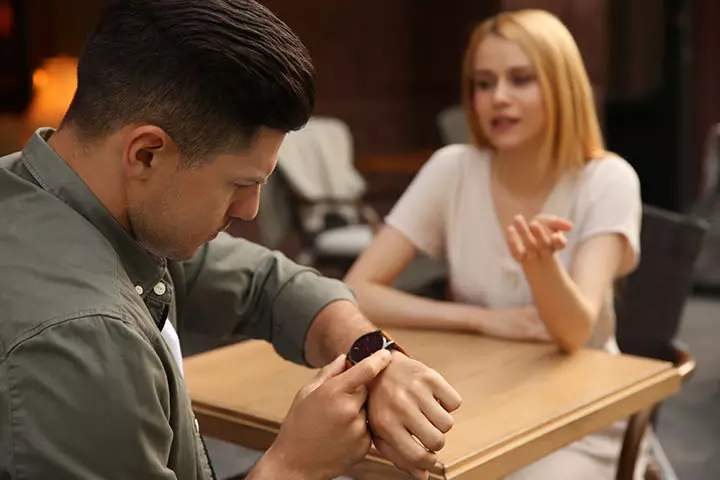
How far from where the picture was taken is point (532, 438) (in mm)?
1486

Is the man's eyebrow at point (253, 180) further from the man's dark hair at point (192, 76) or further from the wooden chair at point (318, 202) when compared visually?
the wooden chair at point (318, 202)

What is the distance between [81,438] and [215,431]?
0.74 metres

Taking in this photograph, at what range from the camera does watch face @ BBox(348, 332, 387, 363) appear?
1268 millimetres

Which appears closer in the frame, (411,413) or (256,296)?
(411,413)

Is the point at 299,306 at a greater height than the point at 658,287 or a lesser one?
greater

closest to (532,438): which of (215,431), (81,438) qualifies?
(215,431)

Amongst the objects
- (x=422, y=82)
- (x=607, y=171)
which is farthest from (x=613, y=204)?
(x=422, y=82)

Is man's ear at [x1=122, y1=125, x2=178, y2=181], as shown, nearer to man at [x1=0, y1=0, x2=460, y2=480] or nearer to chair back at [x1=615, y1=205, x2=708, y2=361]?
man at [x1=0, y1=0, x2=460, y2=480]

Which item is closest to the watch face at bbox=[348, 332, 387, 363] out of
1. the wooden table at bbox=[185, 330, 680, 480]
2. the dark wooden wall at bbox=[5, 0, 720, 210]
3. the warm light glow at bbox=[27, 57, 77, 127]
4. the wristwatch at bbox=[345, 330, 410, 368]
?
the wristwatch at bbox=[345, 330, 410, 368]

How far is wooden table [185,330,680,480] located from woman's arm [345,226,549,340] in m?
0.04

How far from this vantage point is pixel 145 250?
1.14m

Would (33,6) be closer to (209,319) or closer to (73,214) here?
(209,319)

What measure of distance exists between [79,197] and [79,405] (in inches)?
9.8

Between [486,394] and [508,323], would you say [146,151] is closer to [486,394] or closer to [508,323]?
[486,394]
